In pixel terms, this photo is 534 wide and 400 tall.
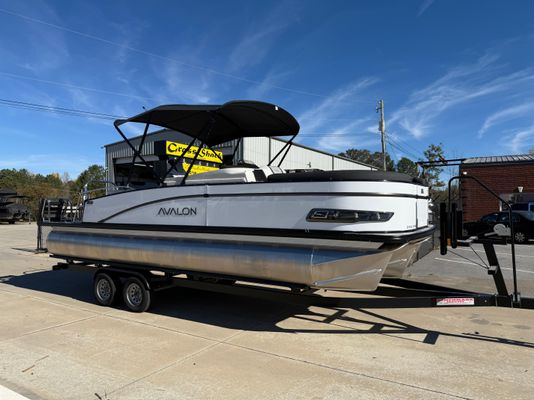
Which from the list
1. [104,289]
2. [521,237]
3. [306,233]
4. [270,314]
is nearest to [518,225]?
[521,237]

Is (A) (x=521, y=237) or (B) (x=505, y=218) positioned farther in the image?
(B) (x=505, y=218)

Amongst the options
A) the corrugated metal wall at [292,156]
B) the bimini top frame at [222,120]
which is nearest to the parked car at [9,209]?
the corrugated metal wall at [292,156]

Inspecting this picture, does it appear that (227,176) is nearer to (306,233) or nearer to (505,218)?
(306,233)

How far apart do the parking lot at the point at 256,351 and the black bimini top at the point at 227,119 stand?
2771 mm

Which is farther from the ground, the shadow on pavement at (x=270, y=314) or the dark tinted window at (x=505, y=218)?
the dark tinted window at (x=505, y=218)

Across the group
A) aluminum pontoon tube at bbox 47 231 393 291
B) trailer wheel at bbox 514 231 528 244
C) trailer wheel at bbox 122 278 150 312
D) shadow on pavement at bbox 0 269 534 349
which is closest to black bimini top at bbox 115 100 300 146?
aluminum pontoon tube at bbox 47 231 393 291

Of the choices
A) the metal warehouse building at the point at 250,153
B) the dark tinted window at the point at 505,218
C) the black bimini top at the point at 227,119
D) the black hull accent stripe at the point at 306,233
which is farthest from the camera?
the metal warehouse building at the point at 250,153

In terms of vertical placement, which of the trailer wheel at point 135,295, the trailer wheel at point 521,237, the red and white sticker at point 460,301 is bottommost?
the trailer wheel at point 135,295

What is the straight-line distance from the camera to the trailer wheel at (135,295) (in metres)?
5.92

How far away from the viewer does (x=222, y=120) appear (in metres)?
6.62

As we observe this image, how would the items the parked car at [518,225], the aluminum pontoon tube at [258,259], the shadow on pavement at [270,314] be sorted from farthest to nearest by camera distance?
the parked car at [518,225] → the shadow on pavement at [270,314] → the aluminum pontoon tube at [258,259]

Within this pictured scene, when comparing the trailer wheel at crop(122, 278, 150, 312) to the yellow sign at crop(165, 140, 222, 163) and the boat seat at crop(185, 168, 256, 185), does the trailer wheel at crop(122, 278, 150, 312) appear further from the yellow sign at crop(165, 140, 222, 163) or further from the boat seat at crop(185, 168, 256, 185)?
the yellow sign at crop(165, 140, 222, 163)

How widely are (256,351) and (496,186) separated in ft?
71.8

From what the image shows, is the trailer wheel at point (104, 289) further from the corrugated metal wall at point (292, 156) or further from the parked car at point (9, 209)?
the parked car at point (9, 209)
